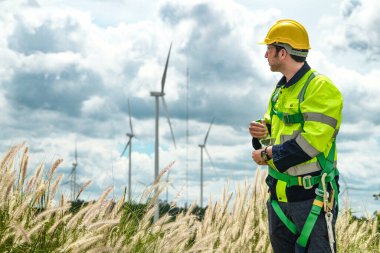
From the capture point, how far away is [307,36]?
6.21 m

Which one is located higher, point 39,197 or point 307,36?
point 307,36

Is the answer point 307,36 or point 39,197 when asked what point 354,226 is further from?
point 39,197

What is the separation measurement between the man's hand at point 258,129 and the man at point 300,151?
179 millimetres

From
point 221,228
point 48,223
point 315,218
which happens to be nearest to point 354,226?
point 221,228

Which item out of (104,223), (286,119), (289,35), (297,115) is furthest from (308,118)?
(104,223)

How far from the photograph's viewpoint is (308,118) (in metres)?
5.67

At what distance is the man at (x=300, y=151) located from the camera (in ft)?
18.6

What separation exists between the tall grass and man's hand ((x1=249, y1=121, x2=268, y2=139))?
1.10 m

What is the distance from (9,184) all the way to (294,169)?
2567mm

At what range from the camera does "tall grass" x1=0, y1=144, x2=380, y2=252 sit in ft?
17.7

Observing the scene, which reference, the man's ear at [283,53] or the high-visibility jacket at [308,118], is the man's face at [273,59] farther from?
the high-visibility jacket at [308,118]

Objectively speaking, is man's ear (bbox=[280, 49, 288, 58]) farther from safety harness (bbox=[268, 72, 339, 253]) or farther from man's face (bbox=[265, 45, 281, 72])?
safety harness (bbox=[268, 72, 339, 253])

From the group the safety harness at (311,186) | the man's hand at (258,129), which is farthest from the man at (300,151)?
the man's hand at (258,129)

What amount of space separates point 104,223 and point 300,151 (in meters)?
1.91
